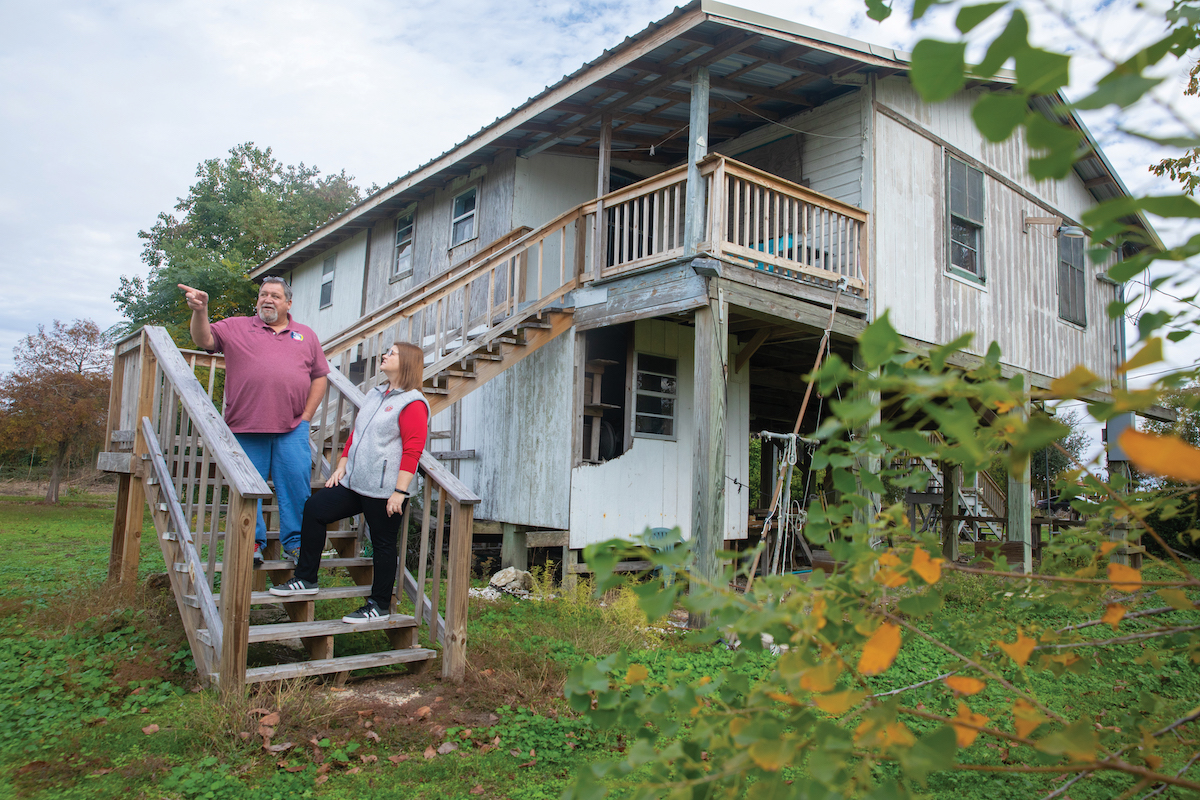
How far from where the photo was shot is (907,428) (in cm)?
121

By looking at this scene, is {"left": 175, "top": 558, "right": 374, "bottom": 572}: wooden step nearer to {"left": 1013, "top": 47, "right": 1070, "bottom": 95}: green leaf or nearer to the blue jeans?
the blue jeans

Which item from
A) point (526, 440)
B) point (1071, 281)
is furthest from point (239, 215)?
point (1071, 281)

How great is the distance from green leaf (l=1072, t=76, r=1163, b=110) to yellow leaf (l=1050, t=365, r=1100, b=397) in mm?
288

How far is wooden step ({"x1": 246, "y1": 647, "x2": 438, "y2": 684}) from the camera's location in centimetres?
390

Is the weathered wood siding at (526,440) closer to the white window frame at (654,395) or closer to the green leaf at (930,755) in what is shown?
the white window frame at (654,395)

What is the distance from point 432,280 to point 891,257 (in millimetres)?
6345

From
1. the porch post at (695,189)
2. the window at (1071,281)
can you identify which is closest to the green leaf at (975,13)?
the porch post at (695,189)

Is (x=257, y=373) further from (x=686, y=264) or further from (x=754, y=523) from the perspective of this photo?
(x=754, y=523)

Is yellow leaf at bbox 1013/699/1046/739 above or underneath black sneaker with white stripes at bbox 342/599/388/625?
above

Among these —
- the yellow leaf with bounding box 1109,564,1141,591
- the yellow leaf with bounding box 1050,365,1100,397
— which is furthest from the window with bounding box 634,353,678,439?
the yellow leaf with bounding box 1050,365,1100,397

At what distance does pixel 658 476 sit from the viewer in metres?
9.66

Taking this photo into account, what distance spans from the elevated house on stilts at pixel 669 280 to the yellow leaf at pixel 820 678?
388 cm

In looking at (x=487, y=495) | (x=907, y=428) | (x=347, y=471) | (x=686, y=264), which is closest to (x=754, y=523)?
(x=487, y=495)

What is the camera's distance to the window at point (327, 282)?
1619cm
